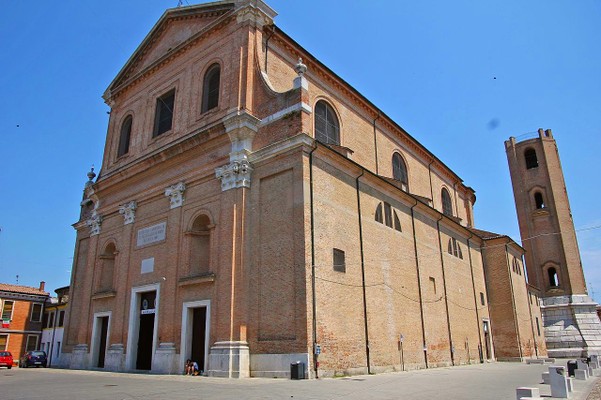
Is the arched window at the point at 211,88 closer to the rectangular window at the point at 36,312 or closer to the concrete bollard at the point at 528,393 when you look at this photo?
the concrete bollard at the point at 528,393

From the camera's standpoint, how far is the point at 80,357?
22547mm

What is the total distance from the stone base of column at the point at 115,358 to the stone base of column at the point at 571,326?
3457 cm

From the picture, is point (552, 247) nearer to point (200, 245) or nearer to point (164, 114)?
point (200, 245)

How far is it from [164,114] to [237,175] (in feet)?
27.3

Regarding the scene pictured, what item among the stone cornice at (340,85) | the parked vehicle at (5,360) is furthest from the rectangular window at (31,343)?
the stone cornice at (340,85)

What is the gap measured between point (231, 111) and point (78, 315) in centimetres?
1476

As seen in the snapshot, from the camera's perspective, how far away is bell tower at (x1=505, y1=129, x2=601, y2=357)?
3956 cm

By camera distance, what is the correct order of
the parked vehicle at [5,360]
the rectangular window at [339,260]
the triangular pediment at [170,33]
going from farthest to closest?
the parked vehicle at [5,360]
the triangular pediment at [170,33]
the rectangular window at [339,260]

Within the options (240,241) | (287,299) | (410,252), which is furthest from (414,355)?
(240,241)

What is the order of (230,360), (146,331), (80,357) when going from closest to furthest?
(230,360), (146,331), (80,357)

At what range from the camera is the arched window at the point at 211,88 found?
21031 millimetres

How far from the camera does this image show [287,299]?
15250mm

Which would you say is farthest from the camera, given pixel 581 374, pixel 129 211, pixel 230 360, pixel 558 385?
pixel 129 211

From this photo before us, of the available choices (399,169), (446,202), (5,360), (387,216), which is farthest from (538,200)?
(5,360)
